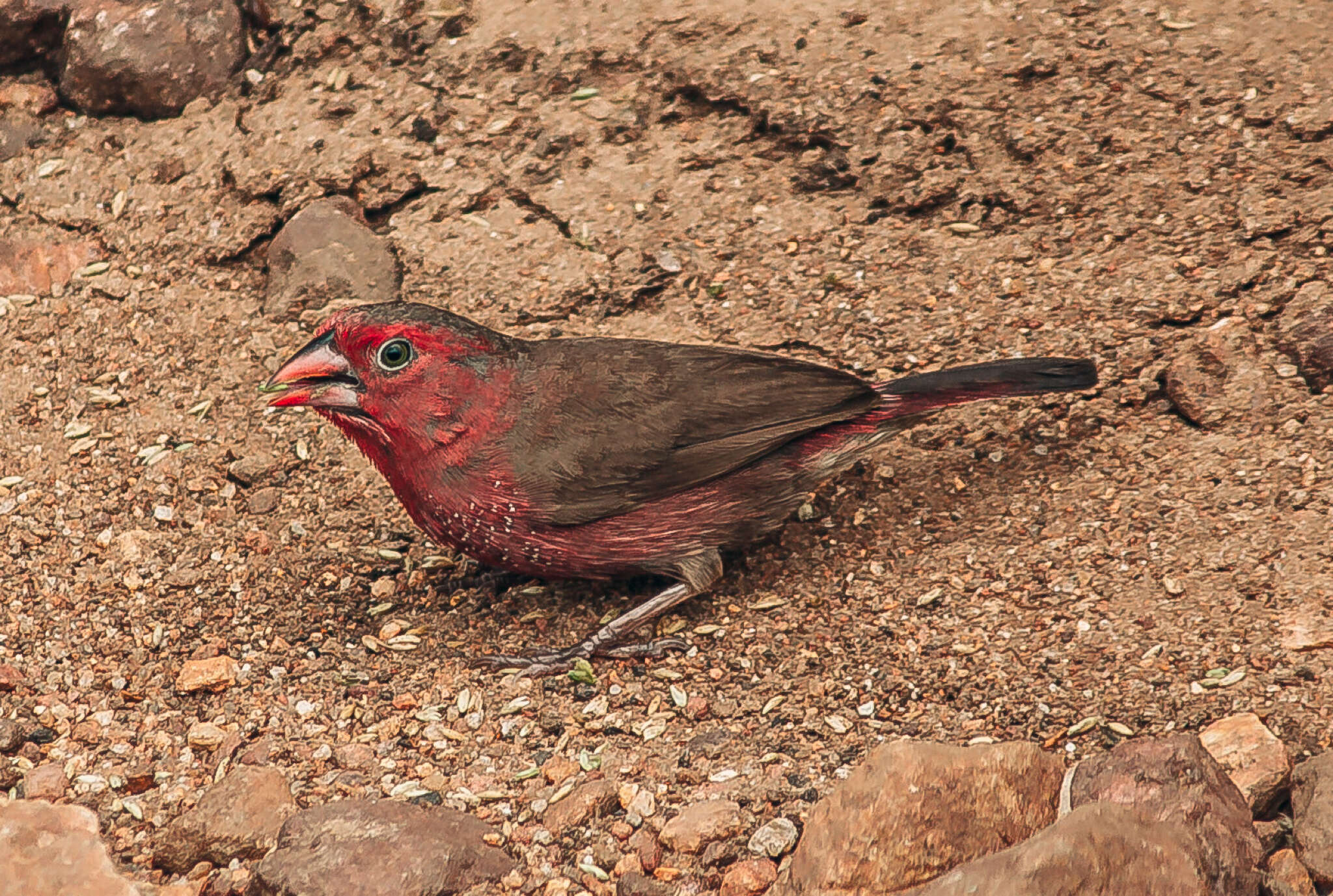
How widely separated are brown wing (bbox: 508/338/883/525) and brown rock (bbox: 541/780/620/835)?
857 millimetres

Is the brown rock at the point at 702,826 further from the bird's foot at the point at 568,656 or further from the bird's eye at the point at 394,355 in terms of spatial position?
the bird's eye at the point at 394,355

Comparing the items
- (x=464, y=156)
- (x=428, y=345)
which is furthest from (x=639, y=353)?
(x=464, y=156)

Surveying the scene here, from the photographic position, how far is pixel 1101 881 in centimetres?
267

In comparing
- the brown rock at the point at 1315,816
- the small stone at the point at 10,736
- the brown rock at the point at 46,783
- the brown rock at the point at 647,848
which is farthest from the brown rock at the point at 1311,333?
the small stone at the point at 10,736

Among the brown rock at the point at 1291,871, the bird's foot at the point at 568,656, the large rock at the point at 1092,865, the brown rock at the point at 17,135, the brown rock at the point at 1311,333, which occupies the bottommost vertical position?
the bird's foot at the point at 568,656

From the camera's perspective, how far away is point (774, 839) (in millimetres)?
3529

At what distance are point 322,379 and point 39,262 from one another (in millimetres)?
2120

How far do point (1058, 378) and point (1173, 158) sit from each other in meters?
1.36

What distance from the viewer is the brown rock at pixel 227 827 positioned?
355 centimetres

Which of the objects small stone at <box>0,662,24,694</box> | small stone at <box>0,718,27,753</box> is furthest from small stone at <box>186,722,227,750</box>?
small stone at <box>0,662,24,694</box>

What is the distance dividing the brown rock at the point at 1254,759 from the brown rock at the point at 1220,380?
1272 millimetres

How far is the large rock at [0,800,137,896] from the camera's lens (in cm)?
322

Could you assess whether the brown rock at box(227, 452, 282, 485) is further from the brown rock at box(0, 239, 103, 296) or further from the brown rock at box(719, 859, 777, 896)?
the brown rock at box(719, 859, 777, 896)

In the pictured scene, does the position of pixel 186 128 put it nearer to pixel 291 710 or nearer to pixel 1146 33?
pixel 291 710
